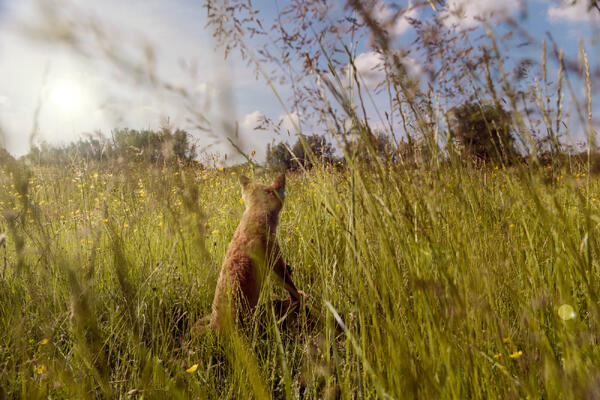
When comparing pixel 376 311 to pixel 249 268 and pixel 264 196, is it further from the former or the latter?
pixel 264 196

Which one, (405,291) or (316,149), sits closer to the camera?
(405,291)

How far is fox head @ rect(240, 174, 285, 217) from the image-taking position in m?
1.87

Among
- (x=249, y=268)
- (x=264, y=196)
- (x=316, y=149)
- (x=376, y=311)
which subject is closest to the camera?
(x=376, y=311)

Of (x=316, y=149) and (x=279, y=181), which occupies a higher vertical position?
(x=316, y=149)

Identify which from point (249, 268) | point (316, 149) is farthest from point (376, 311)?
point (316, 149)

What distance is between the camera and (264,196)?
1.92 meters

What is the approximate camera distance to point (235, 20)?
143cm

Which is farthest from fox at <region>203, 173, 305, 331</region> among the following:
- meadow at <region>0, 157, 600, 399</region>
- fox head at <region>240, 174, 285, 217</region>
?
meadow at <region>0, 157, 600, 399</region>

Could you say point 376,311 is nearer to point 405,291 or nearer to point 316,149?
point 405,291

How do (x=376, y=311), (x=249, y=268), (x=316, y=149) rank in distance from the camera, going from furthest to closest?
1. (x=316, y=149)
2. (x=249, y=268)
3. (x=376, y=311)

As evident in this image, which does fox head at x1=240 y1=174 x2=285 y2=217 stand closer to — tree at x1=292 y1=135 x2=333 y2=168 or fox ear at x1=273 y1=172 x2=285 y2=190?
fox ear at x1=273 y1=172 x2=285 y2=190

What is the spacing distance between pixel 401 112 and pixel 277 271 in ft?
3.38

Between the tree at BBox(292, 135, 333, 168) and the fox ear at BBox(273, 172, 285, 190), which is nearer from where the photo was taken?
the tree at BBox(292, 135, 333, 168)

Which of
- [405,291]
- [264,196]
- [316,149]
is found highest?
[316,149]
